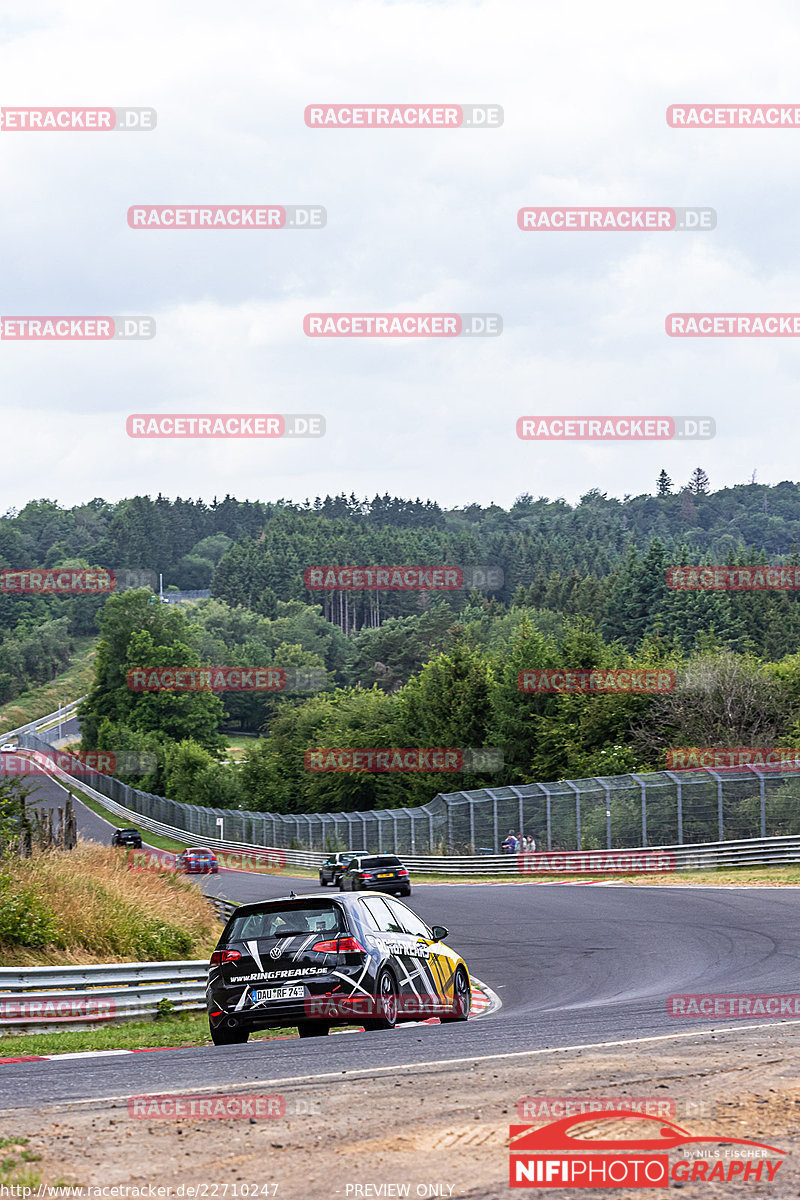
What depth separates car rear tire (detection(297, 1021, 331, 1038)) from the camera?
11.4m

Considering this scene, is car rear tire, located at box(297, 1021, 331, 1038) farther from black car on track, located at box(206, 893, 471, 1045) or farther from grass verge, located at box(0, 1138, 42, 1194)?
grass verge, located at box(0, 1138, 42, 1194)

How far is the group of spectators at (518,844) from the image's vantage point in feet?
139

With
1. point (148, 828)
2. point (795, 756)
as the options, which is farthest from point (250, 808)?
point (795, 756)

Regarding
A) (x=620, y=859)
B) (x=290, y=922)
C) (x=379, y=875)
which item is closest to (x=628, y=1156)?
(x=290, y=922)

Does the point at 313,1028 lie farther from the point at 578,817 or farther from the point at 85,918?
the point at 578,817

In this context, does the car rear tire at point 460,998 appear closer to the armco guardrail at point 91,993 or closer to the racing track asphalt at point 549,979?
the racing track asphalt at point 549,979

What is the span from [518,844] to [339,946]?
32165 mm

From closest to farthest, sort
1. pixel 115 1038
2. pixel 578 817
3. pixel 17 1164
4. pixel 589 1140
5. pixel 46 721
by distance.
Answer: pixel 17 1164, pixel 589 1140, pixel 115 1038, pixel 578 817, pixel 46 721

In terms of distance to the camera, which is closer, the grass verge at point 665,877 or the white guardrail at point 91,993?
the white guardrail at point 91,993

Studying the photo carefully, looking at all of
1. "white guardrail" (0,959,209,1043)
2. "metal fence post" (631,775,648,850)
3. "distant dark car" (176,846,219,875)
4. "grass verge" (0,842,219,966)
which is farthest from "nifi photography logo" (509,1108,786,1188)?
"distant dark car" (176,846,219,875)

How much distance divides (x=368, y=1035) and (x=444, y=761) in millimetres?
61963

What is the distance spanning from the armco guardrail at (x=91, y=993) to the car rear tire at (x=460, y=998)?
3.57 m

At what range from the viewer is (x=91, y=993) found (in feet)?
44.9

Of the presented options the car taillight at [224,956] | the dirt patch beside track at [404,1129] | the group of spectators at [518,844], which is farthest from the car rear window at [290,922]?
the group of spectators at [518,844]
